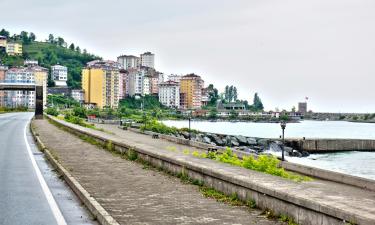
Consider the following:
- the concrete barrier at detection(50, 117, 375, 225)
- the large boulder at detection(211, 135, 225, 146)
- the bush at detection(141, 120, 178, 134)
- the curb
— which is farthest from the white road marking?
the large boulder at detection(211, 135, 225, 146)

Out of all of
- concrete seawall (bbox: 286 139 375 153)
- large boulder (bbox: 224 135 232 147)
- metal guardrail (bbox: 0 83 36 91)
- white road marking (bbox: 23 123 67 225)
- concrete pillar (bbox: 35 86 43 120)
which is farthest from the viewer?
metal guardrail (bbox: 0 83 36 91)

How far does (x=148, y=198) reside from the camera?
39.1 feet

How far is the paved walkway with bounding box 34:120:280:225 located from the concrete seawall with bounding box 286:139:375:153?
58.4 metres

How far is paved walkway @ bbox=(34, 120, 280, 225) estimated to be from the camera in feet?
31.4

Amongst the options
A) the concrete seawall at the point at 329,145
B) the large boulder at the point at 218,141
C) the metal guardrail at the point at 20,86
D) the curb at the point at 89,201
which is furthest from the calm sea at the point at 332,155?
the metal guardrail at the point at 20,86

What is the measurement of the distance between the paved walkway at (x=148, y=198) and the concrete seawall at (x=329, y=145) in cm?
5841

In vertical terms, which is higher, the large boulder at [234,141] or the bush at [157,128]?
the bush at [157,128]

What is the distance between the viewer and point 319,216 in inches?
316

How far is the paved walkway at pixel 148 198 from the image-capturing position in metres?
9.56

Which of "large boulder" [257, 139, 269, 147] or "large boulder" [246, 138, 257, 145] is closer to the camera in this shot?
"large boulder" [257, 139, 269, 147]

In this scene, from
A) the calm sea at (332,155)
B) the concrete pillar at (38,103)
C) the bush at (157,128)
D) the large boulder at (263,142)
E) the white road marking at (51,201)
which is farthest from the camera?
the concrete pillar at (38,103)

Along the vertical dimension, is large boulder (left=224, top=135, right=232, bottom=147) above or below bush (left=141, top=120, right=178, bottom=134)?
below

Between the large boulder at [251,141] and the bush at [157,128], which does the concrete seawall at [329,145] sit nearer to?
the large boulder at [251,141]

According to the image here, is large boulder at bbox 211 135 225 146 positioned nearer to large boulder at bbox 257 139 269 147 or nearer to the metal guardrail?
large boulder at bbox 257 139 269 147
